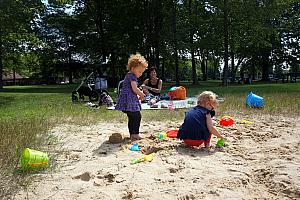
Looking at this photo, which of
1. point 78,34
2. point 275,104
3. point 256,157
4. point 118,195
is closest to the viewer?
point 118,195

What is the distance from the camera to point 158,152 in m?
4.12

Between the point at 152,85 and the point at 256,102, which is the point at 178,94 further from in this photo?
the point at 256,102

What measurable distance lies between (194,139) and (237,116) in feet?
11.1

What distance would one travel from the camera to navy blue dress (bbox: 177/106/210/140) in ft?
Result: 14.1

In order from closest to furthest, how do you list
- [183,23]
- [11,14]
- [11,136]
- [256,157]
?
[256,157]
[11,136]
[11,14]
[183,23]

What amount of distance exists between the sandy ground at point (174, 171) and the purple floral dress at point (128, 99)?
599 millimetres

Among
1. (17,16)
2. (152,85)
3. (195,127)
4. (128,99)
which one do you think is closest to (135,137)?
(128,99)

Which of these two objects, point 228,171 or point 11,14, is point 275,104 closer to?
point 228,171

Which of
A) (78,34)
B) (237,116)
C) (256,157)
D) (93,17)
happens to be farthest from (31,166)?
(78,34)

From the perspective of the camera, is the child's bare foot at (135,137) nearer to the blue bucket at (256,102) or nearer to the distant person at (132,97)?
the distant person at (132,97)

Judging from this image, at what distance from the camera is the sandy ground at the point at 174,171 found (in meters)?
2.73

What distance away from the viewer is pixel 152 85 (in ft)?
36.2

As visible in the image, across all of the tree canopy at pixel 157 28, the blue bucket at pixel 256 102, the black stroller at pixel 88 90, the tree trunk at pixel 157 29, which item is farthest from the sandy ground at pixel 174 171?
the tree trunk at pixel 157 29

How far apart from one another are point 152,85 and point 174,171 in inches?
310
